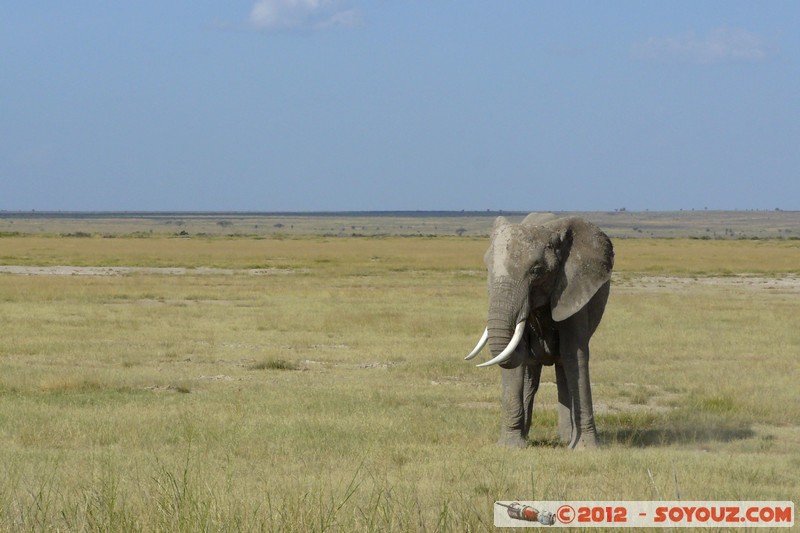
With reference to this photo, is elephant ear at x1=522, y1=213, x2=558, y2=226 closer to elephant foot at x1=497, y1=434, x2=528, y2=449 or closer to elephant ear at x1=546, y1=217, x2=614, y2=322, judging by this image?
elephant ear at x1=546, y1=217, x2=614, y2=322

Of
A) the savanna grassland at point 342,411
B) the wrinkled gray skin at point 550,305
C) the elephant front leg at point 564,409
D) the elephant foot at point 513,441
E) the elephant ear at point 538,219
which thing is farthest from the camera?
the elephant front leg at point 564,409

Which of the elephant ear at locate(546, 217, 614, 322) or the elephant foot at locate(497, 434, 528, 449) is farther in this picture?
the elephant foot at locate(497, 434, 528, 449)

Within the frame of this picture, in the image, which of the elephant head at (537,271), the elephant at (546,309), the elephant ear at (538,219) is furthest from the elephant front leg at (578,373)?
the elephant ear at (538,219)

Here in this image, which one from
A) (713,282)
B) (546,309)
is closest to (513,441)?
(546,309)

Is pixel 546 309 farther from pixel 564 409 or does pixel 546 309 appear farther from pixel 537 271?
pixel 564 409

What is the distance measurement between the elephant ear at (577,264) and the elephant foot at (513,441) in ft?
4.03

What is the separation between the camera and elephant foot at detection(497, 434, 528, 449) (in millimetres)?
10823

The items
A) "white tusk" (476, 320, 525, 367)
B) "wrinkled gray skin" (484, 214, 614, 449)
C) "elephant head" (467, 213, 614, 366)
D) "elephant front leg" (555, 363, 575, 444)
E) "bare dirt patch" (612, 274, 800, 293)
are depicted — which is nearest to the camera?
"white tusk" (476, 320, 525, 367)

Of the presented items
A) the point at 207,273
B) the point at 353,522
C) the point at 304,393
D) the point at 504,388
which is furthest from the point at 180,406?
the point at 207,273

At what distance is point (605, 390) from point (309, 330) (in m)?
8.93

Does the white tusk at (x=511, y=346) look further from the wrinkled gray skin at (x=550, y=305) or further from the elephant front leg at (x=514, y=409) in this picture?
the elephant front leg at (x=514, y=409)

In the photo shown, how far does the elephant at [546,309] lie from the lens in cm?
1004

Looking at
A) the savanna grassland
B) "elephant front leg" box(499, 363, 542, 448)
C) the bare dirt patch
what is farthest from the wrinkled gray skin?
the bare dirt patch

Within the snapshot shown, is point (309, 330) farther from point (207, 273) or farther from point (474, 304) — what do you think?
point (207, 273)
